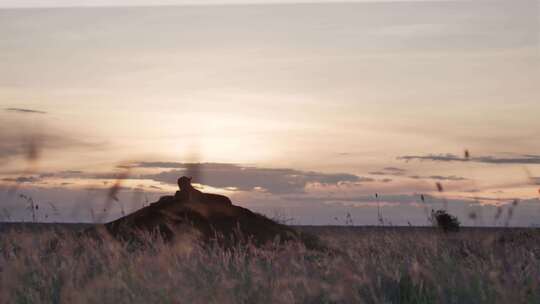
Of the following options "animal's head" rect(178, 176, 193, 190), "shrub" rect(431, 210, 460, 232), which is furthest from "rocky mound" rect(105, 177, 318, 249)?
"shrub" rect(431, 210, 460, 232)

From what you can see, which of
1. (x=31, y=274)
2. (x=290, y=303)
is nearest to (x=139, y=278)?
(x=31, y=274)

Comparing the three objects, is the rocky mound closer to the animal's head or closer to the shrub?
the animal's head

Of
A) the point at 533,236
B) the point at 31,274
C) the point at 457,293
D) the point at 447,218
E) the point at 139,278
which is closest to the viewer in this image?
the point at 457,293

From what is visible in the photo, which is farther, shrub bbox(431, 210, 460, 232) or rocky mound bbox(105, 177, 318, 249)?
shrub bbox(431, 210, 460, 232)

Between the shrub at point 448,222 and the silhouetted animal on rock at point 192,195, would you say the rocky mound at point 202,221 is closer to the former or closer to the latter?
the silhouetted animal on rock at point 192,195

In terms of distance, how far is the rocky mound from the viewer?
15.0m

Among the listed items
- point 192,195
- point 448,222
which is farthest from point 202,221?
point 448,222

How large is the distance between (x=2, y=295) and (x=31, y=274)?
3042 mm

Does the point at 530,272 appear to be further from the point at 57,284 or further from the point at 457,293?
the point at 57,284

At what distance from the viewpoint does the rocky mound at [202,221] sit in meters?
15.0

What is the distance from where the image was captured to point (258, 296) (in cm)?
638

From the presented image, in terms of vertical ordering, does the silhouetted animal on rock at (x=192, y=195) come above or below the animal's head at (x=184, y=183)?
below

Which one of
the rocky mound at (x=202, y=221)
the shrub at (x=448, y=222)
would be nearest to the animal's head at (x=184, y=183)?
the rocky mound at (x=202, y=221)

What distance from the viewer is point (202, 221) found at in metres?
15.4
